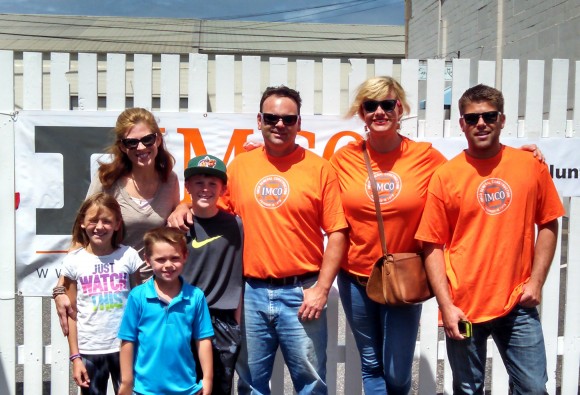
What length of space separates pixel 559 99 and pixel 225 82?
7.75 ft

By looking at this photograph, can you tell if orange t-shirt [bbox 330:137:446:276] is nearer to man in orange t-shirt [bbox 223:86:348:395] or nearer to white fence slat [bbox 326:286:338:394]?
man in orange t-shirt [bbox 223:86:348:395]

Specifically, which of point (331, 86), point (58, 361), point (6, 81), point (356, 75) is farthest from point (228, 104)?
point (58, 361)

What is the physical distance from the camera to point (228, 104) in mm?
3885

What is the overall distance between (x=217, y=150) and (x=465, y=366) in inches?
83.4

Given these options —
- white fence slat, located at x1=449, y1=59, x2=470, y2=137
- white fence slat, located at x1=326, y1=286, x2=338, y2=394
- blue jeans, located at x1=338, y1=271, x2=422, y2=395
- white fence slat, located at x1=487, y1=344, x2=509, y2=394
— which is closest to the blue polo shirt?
blue jeans, located at x1=338, y1=271, x2=422, y2=395

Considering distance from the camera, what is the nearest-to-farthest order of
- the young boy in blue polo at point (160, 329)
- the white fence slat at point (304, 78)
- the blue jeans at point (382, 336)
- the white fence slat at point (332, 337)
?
the young boy in blue polo at point (160, 329)
the blue jeans at point (382, 336)
the white fence slat at point (332, 337)
the white fence slat at point (304, 78)

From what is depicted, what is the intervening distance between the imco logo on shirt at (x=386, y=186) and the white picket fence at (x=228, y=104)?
3.76ft

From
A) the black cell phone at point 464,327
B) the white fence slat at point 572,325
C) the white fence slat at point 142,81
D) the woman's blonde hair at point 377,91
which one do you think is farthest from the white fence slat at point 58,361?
the white fence slat at point 572,325

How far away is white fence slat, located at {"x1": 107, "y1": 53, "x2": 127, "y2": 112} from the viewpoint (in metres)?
3.83

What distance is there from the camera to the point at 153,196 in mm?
3072

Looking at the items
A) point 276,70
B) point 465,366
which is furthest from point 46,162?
point 465,366

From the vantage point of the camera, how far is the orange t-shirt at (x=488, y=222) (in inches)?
106

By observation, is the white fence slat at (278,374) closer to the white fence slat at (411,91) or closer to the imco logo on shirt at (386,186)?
the imco logo on shirt at (386,186)

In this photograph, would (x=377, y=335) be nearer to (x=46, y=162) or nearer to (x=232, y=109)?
(x=232, y=109)
